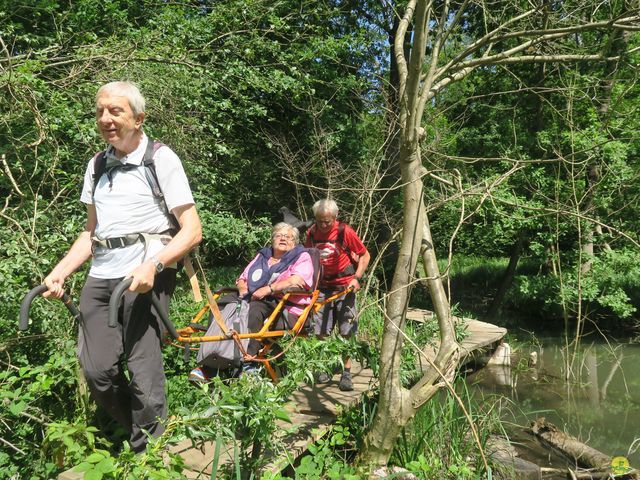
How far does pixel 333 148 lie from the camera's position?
11.0m

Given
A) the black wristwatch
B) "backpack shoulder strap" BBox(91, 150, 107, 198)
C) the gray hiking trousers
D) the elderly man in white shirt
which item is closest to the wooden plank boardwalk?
the gray hiking trousers

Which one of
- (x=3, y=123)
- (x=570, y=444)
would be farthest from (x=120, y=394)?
(x=570, y=444)

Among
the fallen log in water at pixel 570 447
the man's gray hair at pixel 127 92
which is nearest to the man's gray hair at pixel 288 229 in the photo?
the man's gray hair at pixel 127 92

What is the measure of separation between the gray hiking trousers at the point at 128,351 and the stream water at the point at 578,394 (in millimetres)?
3703

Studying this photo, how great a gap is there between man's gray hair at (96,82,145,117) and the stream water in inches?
166

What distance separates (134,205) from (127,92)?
1.65 feet

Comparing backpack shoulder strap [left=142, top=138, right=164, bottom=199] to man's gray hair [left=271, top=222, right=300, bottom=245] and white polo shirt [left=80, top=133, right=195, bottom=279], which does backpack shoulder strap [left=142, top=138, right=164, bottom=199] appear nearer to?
white polo shirt [left=80, top=133, right=195, bottom=279]

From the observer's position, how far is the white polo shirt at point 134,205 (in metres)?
2.52

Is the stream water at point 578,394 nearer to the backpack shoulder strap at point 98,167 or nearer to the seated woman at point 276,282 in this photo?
the seated woman at point 276,282

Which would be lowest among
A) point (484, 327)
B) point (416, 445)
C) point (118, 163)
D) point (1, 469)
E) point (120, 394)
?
point (484, 327)

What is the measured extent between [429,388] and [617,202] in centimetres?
854

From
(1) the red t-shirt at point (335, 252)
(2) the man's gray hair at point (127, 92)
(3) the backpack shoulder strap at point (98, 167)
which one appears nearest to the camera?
(2) the man's gray hair at point (127, 92)

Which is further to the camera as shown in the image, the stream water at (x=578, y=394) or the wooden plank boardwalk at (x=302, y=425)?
the stream water at (x=578, y=394)

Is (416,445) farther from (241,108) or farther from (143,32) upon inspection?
(241,108)
